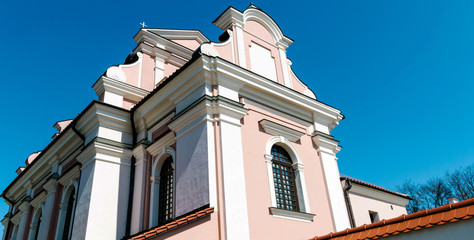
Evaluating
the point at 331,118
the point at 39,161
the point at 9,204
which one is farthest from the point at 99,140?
the point at 9,204

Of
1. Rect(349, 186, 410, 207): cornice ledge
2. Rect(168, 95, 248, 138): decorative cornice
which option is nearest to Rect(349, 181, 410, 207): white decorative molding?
Rect(349, 186, 410, 207): cornice ledge

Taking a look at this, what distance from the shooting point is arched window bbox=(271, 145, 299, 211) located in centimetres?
1041

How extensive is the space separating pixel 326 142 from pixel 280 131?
211 centimetres

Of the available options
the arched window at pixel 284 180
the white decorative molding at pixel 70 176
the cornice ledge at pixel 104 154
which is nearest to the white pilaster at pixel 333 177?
the arched window at pixel 284 180

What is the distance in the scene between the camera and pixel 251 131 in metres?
10.6

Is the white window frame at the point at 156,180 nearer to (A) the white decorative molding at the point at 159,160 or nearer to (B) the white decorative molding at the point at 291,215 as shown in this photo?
(A) the white decorative molding at the point at 159,160

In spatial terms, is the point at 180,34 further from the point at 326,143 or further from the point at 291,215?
the point at 291,215

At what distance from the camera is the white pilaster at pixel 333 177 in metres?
11.2

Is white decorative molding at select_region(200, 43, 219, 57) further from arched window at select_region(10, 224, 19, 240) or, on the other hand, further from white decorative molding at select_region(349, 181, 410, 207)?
arched window at select_region(10, 224, 19, 240)

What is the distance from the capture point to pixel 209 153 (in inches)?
368

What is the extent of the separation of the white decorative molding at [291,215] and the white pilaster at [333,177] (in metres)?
1.13

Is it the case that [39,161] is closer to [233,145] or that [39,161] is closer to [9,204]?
[9,204]

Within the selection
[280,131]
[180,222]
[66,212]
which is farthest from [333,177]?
[66,212]

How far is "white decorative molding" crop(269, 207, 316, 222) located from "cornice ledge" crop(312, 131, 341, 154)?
265cm
